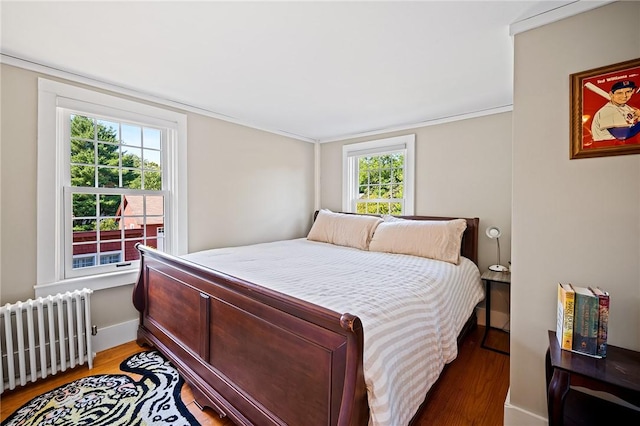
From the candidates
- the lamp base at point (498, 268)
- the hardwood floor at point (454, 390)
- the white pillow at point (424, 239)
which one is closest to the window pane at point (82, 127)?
the hardwood floor at point (454, 390)

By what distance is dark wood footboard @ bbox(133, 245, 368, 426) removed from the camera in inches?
41.3

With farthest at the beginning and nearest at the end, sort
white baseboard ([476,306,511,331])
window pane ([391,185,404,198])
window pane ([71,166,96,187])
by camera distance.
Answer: window pane ([391,185,404,198]), white baseboard ([476,306,511,331]), window pane ([71,166,96,187])

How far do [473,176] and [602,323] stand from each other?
2126 millimetres

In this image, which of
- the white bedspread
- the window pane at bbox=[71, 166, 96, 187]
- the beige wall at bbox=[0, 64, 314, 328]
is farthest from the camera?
the window pane at bbox=[71, 166, 96, 187]

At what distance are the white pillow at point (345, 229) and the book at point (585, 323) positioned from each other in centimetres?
204

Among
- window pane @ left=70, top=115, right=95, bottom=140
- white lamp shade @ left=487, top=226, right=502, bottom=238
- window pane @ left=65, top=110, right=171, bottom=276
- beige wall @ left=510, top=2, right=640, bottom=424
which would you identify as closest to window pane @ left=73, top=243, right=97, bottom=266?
window pane @ left=65, top=110, right=171, bottom=276

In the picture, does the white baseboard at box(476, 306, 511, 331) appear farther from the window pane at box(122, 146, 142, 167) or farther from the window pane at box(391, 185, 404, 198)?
the window pane at box(122, 146, 142, 167)

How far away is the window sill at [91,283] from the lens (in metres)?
2.11

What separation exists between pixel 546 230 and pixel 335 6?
62.6 inches

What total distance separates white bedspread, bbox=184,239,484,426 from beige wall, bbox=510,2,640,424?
1.52ft

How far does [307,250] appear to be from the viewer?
300cm

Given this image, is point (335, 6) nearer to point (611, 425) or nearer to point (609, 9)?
point (609, 9)

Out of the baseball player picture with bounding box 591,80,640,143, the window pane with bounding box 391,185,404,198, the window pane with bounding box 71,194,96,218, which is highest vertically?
the baseball player picture with bounding box 591,80,640,143

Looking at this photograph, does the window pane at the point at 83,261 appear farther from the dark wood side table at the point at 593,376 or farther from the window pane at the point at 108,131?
the dark wood side table at the point at 593,376
